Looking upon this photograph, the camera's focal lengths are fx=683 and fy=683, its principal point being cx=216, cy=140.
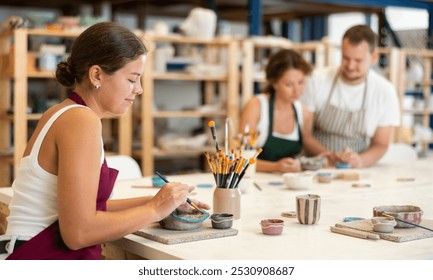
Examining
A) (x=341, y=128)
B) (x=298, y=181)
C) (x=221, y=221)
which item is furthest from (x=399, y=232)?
(x=341, y=128)

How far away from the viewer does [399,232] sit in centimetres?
215

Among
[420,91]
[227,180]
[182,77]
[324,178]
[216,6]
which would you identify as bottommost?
[324,178]

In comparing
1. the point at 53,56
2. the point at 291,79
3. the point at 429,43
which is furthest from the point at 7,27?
the point at 429,43

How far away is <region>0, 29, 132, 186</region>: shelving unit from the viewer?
208 inches

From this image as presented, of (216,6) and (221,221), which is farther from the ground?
(216,6)

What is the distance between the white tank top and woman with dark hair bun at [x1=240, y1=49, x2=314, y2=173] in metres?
1.89

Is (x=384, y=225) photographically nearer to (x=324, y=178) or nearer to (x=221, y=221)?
(x=221, y=221)

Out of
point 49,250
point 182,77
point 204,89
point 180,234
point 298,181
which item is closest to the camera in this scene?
point 49,250

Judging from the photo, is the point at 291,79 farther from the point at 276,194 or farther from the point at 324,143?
the point at 276,194

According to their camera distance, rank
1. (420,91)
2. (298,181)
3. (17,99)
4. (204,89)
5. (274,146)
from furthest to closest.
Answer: (420,91) < (204,89) < (17,99) < (274,146) < (298,181)

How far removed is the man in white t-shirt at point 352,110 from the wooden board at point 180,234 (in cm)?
209

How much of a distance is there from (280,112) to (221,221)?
195 cm

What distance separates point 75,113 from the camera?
193cm

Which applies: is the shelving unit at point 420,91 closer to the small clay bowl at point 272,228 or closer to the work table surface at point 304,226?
the work table surface at point 304,226
